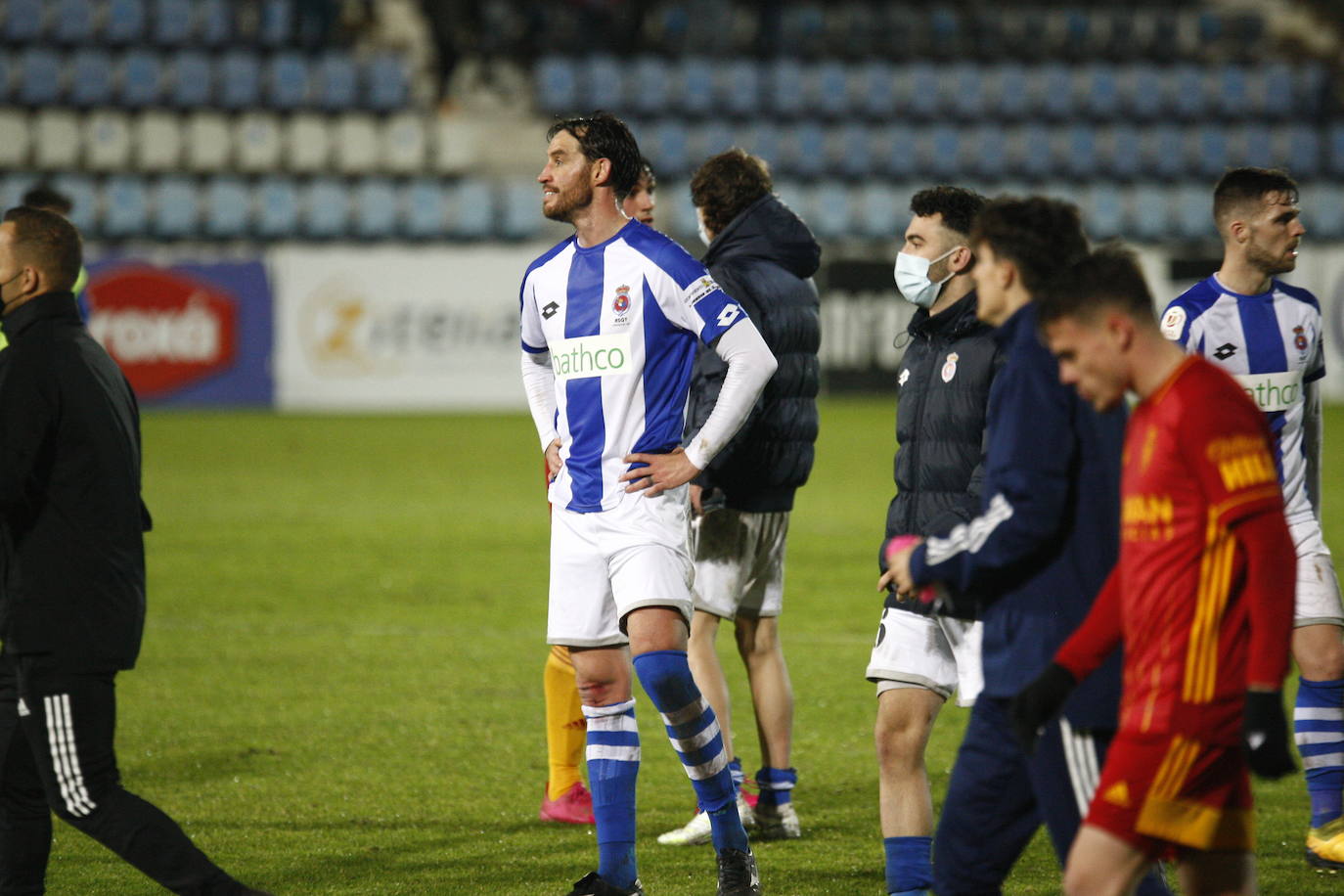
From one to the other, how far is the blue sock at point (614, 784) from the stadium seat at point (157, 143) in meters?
20.8

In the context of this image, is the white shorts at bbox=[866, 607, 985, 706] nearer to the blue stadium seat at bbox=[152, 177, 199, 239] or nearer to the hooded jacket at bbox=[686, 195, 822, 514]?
the hooded jacket at bbox=[686, 195, 822, 514]

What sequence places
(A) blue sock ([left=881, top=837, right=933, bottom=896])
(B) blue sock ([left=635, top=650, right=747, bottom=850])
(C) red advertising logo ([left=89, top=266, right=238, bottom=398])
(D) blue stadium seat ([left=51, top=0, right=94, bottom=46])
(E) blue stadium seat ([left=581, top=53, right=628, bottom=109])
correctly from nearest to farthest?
1. (A) blue sock ([left=881, top=837, right=933, bottom=896])
2. (B) blue sock ([left=635, top=650, right=747, bottom=850])
3. (C) red advertising logo ([left=89, top=266, right=238, bottom=398])
4. (D) blue stadium seat ([left=51, top=0, right=94, bottom=46])
5. (E) blue stadium seat ([left=581, top=53, right=628, bottom=109])

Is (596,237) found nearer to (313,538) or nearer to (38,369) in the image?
(38,369)

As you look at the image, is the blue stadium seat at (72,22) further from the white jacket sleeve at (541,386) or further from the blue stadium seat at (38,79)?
the white jacket sleeve at (541,386)

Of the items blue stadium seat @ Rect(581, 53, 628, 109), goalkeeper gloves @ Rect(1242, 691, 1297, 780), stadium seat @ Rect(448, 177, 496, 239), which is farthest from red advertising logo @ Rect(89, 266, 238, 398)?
goalkeeper gloves @ Rect(1242, 691, 1297, 780)

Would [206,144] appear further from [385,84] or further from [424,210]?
[424,210]

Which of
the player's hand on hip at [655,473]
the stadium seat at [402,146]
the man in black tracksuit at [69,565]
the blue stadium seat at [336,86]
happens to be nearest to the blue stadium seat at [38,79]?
the blue stadium seat at [336,86]

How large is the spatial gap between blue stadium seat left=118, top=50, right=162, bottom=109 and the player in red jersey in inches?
920

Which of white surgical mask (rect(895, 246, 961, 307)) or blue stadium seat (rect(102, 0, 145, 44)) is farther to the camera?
blue stadium seat (rect(102, 0, 145, 44))

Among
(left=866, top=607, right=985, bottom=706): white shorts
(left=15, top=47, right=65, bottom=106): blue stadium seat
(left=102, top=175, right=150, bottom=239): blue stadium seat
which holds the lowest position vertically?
(left=866, top=607, right=985, bottom=706): white shorts

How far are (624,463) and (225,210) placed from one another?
19.8 meters

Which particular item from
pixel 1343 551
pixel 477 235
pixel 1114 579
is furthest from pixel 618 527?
pixel 477 235

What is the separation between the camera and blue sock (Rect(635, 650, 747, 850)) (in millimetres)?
4434

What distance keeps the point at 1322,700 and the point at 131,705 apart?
496 cm
